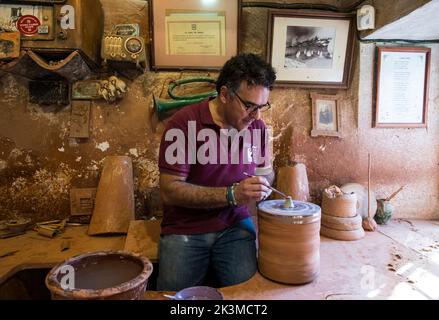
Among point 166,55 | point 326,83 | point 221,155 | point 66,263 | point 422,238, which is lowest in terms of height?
point 422,238

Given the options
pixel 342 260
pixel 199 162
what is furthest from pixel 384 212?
pixel 199 162

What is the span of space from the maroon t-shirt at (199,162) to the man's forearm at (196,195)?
0.09 meters

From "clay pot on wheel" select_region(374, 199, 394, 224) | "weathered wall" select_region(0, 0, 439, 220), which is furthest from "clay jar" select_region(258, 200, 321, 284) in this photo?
"clay pot on wheel" select_region(374, 199, 394, 224)

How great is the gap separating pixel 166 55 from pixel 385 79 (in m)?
1.89

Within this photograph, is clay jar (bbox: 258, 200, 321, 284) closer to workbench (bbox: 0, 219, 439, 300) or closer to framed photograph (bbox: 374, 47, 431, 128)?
workbench (bbox: 0, 219, 439, 300)

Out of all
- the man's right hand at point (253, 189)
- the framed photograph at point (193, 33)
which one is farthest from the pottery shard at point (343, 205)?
the framed photograph at point (193, 33)

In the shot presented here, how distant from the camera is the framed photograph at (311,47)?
8.22ft

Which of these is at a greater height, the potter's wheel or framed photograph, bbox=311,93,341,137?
framed photograph, bbox=311,93,341,137

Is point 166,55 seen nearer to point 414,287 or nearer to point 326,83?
point 326,83

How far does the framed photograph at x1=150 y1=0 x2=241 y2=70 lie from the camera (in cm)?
242

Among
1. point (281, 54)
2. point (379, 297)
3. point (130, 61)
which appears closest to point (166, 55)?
point (130, 61)

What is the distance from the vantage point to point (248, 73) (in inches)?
68.3

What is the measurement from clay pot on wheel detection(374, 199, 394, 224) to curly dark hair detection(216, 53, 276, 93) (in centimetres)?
158

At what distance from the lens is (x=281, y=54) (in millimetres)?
2547
